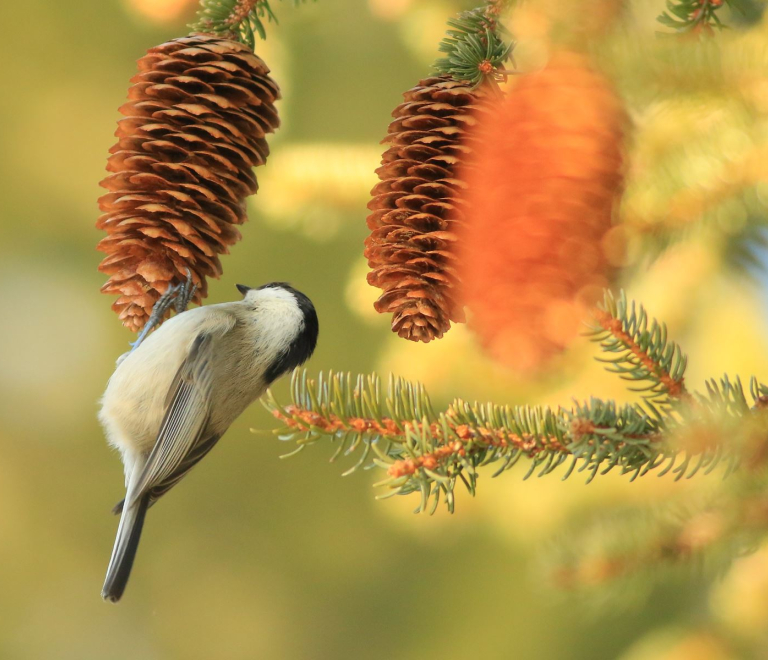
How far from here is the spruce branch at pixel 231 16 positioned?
110 centimetres

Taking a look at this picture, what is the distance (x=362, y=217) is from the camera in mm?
1648

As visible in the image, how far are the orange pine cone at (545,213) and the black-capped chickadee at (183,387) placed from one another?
910mm

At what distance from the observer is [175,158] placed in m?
1.07

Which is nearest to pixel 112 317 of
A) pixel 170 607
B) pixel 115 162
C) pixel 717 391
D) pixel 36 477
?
pixel 36 477

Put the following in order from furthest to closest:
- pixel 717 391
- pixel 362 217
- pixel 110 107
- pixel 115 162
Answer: pixel 110 107 → pixel 362 217 → pixel 115 162 → pixel 717 391

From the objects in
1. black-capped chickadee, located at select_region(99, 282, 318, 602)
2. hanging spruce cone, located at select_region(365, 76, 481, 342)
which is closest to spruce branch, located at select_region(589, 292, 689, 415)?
hanging spruce cone, located at select_region(365, 76, 481, 342)

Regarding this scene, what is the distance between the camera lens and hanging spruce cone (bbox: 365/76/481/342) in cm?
94

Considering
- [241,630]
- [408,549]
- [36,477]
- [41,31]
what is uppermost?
[41,31]

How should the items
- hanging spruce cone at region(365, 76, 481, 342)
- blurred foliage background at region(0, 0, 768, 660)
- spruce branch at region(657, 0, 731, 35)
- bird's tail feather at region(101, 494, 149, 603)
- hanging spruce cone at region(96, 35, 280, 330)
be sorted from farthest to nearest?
blurred foliage background at region(0, 0, 768, 660) < bird's tail feather at region(101, 494, 149, 603) < hanging spruce cone at region(96, 35, 280, 330) < hanging spruce cone at region(365, 76, 481, 342) < spruce branch at region(657, 0, 731, 35)

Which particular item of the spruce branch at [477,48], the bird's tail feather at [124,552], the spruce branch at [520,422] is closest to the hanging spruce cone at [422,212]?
the spruce branch at [477,48]

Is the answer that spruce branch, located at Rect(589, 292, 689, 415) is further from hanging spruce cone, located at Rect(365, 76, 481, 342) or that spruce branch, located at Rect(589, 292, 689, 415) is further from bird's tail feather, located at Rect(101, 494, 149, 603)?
bird's tail feather, located at Rect(101, 494, 149, 603)

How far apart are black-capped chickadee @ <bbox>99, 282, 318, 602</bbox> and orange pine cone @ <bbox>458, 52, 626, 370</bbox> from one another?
2.99 feet

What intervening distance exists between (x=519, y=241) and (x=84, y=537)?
4.16 metres

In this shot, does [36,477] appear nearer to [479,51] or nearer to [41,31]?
[41,31]
